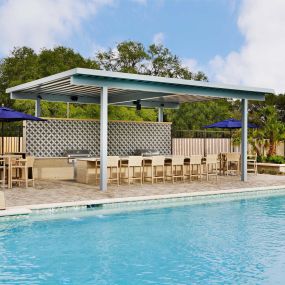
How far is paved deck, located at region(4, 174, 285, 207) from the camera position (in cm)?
1045

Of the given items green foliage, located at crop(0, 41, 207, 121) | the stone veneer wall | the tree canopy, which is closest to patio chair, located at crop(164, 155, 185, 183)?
the stone veneer wall

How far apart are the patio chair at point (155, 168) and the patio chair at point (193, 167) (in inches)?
31.6

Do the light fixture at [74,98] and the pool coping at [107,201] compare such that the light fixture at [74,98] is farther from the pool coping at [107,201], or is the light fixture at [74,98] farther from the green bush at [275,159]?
the green bush at [275,159]

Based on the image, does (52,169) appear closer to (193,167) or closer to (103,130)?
(103,130)

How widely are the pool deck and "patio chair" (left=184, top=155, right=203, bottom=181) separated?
17.3 inches

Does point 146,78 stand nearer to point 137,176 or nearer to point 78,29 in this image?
point 137,176

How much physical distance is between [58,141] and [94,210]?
672 centimetres

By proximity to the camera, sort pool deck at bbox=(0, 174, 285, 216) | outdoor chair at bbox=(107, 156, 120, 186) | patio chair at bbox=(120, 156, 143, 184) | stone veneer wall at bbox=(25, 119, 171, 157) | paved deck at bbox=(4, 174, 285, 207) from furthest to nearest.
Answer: stone veneer wall at bbox=(25, 119, 171, 157) < patio chair at bbox=(120, 156, 143, 184) < outdoor chair at bbox=(107, 156, 120, 186) < paved deck at bbox=(4, 174, 285, 207) < pool deck at bbox=(0, 174, 285, 216)

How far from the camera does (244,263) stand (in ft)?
20.5

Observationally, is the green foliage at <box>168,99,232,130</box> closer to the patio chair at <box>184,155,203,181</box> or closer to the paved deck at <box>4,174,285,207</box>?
the patio chair at <box>184,155,203,181</box>

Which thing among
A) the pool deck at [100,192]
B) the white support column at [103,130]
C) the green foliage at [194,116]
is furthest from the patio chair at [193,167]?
the green foliage at [194,116]

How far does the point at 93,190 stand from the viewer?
12.0 m

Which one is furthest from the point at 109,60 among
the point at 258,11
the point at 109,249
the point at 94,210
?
the point at 109,249

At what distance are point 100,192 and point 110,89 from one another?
3.45m
